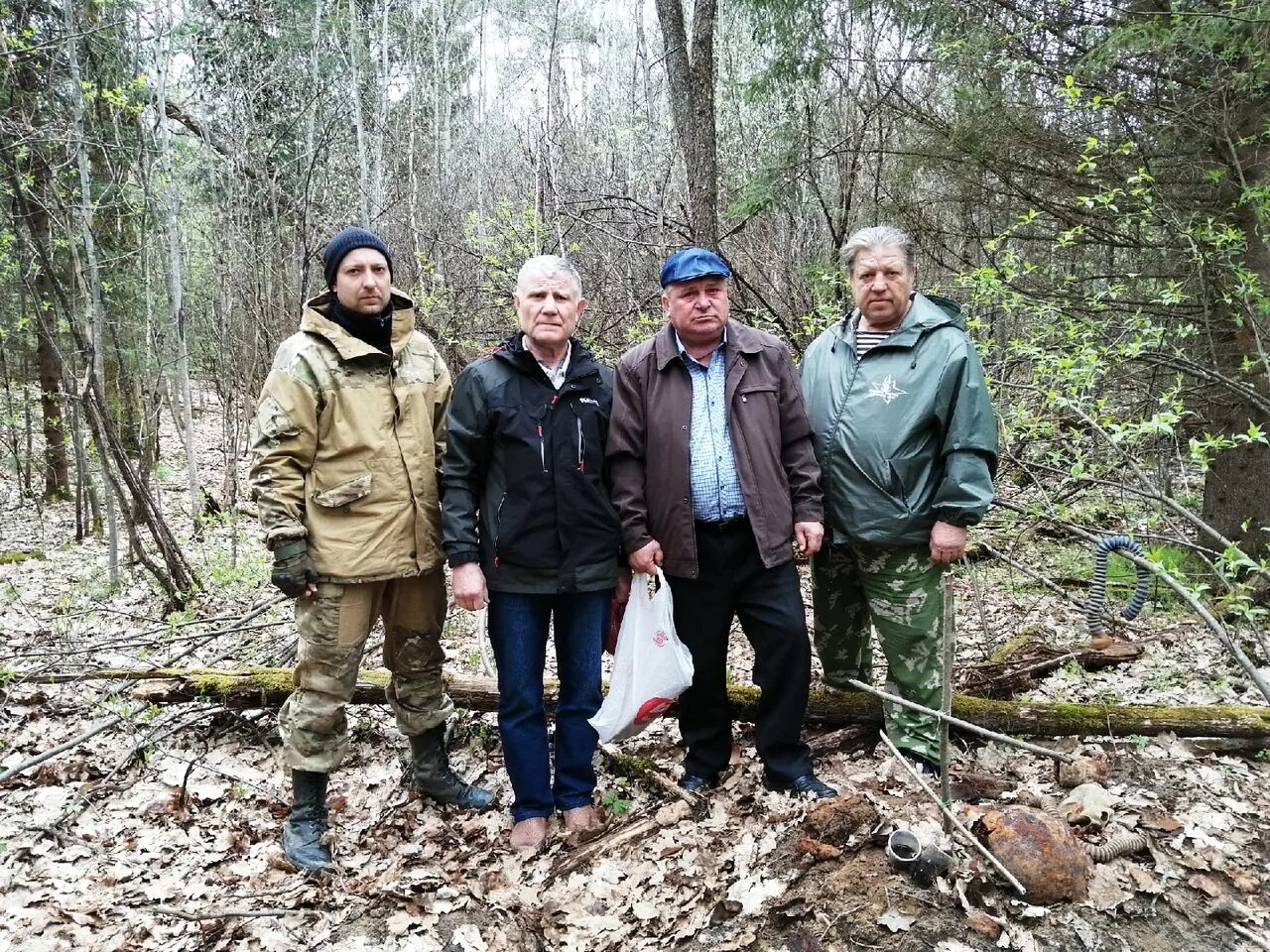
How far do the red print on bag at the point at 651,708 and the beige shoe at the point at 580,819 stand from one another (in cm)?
52

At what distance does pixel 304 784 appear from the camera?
3.54m

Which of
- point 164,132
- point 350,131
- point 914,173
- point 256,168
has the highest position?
point 350,131

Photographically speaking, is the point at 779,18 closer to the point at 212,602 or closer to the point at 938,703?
the point at 938,703

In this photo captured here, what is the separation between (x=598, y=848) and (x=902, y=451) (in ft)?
6.84

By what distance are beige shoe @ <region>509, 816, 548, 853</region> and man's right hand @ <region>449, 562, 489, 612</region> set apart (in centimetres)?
100

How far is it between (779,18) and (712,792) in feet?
23.0

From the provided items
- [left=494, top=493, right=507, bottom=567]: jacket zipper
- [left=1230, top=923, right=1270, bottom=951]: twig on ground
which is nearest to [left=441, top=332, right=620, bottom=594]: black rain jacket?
[left=494, top=493, right=507, bottom=567]: jacket zipper

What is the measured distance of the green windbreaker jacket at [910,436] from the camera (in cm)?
323

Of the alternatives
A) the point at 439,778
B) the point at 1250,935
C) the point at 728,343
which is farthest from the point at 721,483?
the point at 1250,935

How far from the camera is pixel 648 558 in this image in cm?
336

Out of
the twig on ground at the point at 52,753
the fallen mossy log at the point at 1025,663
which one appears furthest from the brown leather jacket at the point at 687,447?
the twig on ground at the point at 52,753

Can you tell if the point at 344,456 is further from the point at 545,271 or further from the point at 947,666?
the point at 947,666

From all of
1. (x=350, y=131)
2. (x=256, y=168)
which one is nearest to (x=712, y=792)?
(x=256, y=168)

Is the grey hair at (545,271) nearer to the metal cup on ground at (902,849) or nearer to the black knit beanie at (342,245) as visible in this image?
the black knit beanie at (342,245)
